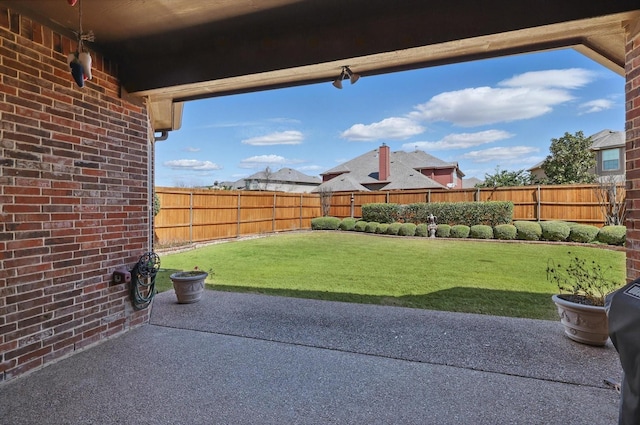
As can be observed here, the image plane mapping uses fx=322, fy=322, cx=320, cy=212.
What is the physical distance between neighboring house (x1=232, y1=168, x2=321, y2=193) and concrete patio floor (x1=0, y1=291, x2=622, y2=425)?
30.5 metres

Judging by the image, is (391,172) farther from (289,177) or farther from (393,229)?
(289,177)

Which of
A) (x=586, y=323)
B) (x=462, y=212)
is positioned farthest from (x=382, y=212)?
(x=586, y=323)

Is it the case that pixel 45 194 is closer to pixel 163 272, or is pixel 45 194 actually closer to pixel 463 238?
pixel 163 272

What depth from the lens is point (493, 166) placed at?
2342 centimetres

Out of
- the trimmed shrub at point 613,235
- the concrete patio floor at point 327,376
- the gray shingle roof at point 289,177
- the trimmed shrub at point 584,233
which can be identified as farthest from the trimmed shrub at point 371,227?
the gray shingle roof at point 289,177

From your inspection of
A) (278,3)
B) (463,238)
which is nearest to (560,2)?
(278,3)

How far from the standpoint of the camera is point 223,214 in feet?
39.9

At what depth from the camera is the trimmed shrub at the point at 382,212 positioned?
1448 cm

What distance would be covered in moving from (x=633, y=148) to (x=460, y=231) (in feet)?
34.1

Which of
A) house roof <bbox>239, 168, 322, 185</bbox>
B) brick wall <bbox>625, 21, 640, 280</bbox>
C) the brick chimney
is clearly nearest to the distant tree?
the brick chimney

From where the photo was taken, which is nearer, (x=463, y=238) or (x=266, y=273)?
(x=266, y=273)

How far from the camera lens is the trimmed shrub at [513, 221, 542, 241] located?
433 inches

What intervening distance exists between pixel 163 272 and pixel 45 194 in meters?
4.42

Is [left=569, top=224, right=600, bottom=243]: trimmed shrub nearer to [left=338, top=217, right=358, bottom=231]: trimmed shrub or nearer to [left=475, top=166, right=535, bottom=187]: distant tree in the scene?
[left=338, top=217, right=358, bottom=231]: trimmed shrub
